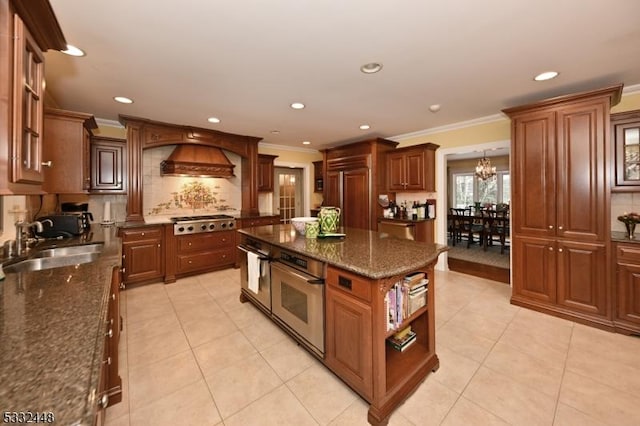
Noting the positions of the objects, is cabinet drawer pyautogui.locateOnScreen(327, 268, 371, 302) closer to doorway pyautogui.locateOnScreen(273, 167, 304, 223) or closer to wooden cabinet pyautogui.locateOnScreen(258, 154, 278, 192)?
wooden cabinet pyautogui.locateOnScreen(258, 154, 278, 192)

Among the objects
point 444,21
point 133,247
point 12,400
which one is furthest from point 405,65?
point 133,247

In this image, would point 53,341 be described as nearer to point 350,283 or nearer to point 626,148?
point 350,283

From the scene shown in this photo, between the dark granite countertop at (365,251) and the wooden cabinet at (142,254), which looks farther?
the wooden cabinet at (142,254)

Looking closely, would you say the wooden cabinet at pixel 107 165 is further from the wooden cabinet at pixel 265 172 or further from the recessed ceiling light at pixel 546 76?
the recessed ceiling light at pixel 546 76

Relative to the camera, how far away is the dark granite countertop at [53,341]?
1.98 feet

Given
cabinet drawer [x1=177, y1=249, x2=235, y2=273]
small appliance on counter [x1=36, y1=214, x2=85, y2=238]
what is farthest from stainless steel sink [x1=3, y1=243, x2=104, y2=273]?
cabinet drawer [x1=177, y1=249, x2=235, y2=273]

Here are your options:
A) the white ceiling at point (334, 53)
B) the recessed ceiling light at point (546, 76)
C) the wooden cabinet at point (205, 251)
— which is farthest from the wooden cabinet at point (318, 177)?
the recessed ceiling light at point (546, 76)

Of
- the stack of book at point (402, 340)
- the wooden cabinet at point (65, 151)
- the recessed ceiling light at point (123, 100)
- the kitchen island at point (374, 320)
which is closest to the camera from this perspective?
the kitchen island at point (374, 320)

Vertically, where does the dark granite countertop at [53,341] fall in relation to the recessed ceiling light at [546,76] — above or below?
below

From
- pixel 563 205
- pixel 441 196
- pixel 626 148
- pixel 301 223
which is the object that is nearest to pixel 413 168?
pixel 441 196

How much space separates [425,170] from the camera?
14.4 ft

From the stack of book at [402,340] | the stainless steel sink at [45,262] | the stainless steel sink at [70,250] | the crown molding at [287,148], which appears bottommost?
the stack of book at [402,340]

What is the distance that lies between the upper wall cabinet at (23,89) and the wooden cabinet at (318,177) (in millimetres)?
5079

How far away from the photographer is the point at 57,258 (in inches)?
80.0
